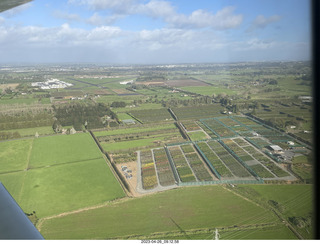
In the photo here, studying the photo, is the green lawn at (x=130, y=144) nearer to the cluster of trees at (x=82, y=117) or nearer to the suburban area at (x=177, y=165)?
the suburban area at (x=177, y=165)

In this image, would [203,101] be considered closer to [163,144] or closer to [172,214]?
[163,144]

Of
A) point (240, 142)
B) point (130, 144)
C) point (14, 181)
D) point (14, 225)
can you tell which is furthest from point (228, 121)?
point (14, 225)

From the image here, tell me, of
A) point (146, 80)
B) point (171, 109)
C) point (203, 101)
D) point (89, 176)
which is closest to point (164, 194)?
point (89, 176)

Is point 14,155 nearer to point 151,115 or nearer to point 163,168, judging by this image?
point 163,168

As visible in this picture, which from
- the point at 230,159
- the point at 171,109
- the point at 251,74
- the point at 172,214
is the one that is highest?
the point at 251,74

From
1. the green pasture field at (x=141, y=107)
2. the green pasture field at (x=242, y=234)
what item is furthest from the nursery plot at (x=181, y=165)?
the green pasture field at (x=141, y=107)

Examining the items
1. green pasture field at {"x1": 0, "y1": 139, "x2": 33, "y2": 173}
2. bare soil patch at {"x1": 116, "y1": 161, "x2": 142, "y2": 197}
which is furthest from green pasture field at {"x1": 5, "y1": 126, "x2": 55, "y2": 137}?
bare soil patch at {"x1": 116, "y1": 161, "x2": 142, "y2": 197}

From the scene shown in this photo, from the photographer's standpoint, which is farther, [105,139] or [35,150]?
[105,139]

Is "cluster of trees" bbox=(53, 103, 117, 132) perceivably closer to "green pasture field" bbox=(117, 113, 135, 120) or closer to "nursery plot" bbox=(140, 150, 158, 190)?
"green pasture field" bbox=(117, 113, 135, 120)
